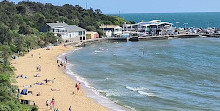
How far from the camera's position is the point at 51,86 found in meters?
33.3

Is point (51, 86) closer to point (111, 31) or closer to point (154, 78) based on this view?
point (154, 78)

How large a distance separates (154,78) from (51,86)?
1128 cm

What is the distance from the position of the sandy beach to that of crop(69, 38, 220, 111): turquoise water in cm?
224

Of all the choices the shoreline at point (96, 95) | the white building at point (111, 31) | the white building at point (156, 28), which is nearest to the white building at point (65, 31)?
the white building at point (111, 31)

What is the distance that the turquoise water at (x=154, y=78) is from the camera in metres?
28.7

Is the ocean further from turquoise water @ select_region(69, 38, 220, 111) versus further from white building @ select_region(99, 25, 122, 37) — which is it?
white building @ select_region(99, 25, 122, 37)

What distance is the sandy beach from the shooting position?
27172 millimetres

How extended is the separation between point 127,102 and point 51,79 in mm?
10917

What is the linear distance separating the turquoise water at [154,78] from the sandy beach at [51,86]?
2.24m

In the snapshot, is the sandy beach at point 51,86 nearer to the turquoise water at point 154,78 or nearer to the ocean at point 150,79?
the ocean at point 150,79

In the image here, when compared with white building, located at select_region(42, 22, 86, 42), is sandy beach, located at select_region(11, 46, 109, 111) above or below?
below

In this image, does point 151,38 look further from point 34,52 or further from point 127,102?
point 127,102

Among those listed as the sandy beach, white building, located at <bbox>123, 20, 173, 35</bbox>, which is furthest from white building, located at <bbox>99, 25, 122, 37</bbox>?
the sandy beach

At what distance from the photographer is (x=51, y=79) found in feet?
119
